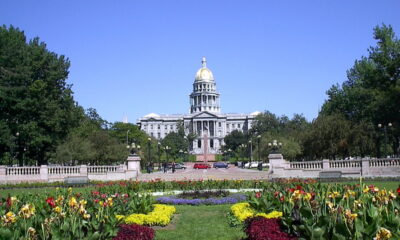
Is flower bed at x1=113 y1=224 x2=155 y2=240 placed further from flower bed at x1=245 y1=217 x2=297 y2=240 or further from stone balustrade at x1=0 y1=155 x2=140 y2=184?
stone balustrade at x1=0 y1=155 x2=140 y2=184

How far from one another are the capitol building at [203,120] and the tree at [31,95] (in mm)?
114494

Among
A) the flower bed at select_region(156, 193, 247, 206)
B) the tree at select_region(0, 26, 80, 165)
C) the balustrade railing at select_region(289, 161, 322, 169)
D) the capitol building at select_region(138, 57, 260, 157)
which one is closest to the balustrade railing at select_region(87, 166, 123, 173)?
the tree at select_region(0, 26, 80, 165)

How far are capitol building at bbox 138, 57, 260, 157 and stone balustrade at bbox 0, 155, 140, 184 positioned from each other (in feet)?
391

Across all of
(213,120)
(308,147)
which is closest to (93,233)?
(308,147)

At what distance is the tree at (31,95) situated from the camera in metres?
42.6

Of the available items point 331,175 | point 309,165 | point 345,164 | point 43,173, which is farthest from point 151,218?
point 309,165

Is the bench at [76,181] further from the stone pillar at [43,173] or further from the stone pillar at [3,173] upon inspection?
the stone pillar at [3,173]

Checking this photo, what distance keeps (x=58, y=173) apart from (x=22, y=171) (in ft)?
9.59

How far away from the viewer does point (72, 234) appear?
839 centimetres

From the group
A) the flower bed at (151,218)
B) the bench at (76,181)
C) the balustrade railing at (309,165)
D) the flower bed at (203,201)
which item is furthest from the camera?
the balustrade railing at (309,165)

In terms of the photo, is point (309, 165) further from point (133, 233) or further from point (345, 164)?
point (133, 233)

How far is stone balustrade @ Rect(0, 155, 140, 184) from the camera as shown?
1463 inches

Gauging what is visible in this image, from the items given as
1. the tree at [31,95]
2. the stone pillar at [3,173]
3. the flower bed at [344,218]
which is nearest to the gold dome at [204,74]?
the tree at [31,95]

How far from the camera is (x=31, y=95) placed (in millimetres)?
43312
